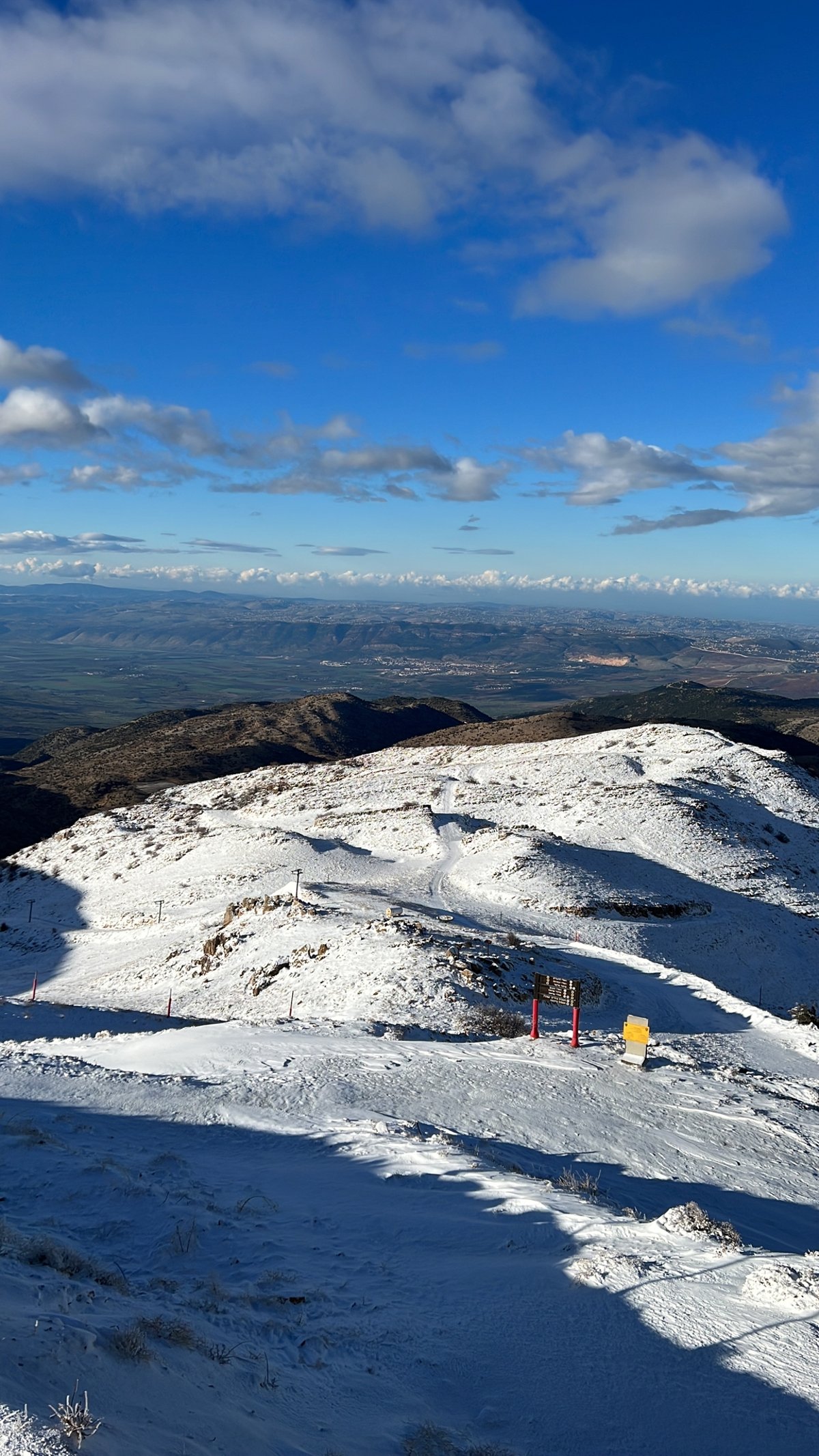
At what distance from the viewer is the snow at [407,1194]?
21.0 ft

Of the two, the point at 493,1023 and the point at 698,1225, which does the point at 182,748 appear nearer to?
the point at 493,1023

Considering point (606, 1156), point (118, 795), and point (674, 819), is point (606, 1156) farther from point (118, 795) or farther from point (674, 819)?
point (118, 795)

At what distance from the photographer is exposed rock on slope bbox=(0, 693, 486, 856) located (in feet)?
246

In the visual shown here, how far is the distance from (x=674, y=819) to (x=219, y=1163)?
138 feet

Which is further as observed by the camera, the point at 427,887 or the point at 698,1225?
the point at 427,887

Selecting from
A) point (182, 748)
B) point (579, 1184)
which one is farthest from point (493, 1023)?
point (182, 748)

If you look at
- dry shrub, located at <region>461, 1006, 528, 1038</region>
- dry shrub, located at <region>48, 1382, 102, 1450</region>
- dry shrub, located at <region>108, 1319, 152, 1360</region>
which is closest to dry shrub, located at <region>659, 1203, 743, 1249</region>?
dry shrub, located at <region>108, 1319, 152, 1360</region>

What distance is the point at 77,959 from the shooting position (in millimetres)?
38812

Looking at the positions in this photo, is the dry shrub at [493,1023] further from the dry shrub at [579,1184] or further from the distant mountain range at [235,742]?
the distant mountain range at [235,742]

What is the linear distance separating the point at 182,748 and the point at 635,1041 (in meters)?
92.6

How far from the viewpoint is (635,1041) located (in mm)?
17734

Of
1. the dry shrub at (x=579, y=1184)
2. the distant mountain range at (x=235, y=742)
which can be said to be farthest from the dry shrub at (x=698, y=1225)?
the distant mountain range at (x=235, y=742)

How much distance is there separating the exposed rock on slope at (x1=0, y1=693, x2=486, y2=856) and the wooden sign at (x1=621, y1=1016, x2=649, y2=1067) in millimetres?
60709

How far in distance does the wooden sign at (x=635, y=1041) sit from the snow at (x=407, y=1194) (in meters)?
0.39
